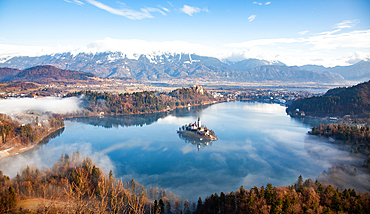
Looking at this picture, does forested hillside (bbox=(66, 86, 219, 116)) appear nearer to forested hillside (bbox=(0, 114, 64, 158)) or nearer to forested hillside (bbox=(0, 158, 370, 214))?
forested hillside (bbox=(0, 114, 64, 158))

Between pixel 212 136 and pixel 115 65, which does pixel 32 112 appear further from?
pixel 115 65

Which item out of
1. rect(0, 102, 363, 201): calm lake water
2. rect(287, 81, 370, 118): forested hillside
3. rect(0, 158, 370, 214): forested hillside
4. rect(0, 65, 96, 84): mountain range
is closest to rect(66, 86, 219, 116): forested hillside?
rect(0, 102, 363, 201): calm lake water

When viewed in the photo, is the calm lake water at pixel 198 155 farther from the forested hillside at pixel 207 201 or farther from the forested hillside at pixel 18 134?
the forested hillside at pixel 207 201

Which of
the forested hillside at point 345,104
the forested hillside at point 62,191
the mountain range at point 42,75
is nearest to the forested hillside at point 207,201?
the forested hillside at point 62,191

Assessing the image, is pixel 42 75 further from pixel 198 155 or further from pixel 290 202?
pixel 290 202

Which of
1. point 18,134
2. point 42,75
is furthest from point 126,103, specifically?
point 42,75

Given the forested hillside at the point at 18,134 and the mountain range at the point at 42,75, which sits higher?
the mountain range at the point at 42,75

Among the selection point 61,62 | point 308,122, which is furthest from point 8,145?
point 61,62
